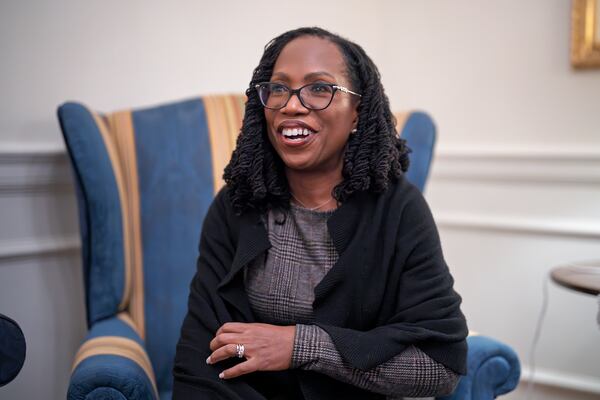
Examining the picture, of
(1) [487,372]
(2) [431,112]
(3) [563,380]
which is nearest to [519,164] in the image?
(2) [431,112]

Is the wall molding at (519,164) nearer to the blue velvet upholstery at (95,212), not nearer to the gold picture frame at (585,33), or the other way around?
the gold picture frame at (585,33)

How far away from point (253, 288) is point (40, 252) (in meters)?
0.83

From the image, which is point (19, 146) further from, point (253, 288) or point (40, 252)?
point (253, 288)

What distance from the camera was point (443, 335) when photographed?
1.25 meters

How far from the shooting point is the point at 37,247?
187cm

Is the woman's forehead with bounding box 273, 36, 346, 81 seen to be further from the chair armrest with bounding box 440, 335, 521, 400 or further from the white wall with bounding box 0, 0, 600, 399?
the white wall with bounding box 0, 0, 600, 399

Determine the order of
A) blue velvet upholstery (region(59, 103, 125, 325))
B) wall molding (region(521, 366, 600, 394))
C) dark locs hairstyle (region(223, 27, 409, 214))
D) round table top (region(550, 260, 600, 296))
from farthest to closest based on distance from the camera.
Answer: wall molding (region(521, 366, 600, 394))
round table top (region(550, 260, 600, 296))
blue velvet upholstery (region(59, 103, 125, 325))
dark locs hairstyle (region(223, 27, 409, 214))

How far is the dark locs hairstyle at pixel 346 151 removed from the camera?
53.0 inches

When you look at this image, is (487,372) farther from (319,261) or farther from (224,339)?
(224,339)

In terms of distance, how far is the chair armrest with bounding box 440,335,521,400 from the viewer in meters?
1.40

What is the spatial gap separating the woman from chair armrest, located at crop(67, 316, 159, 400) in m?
0.10

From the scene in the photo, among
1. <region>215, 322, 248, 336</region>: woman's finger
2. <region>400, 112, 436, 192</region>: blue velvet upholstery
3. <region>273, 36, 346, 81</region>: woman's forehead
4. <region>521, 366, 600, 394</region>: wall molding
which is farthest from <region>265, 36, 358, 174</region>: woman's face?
<region>521, 366, 600, 394</region>: wall molding

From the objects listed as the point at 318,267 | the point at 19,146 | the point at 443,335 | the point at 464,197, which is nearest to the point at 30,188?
the point at 19,146

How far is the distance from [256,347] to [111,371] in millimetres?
292
